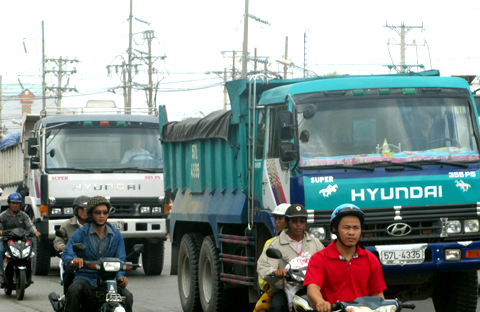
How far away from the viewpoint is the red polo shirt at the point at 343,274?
5492mm

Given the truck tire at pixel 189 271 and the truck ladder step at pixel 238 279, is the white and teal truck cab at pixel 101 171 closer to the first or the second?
the truck tire at pixel 189 271

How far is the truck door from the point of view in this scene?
8969mm

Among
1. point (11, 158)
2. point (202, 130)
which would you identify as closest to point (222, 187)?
point (202, 130)

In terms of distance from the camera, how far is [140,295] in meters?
13.5

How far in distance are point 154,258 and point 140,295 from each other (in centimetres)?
364

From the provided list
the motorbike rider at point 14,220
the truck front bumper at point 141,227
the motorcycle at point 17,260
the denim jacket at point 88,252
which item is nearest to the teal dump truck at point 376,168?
the denim jacket at point 88,252

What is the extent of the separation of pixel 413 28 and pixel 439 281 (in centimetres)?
4580

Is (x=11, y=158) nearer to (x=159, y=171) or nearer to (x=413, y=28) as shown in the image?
(x=159, y=171)

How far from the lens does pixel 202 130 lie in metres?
11.1

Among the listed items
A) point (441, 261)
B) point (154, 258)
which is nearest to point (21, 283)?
point (154, 258)

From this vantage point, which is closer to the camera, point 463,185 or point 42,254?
point 463,185

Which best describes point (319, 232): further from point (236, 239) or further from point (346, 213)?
point (346, 213)

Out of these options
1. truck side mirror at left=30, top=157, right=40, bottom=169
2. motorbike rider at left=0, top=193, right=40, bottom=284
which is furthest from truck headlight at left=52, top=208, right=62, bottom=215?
motorbike rider at left=0, top=193, right=40, bottom=284

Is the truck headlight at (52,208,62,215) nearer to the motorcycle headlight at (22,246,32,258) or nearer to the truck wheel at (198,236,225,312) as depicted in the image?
the motorcycle headlight at (22,246,32,258)
